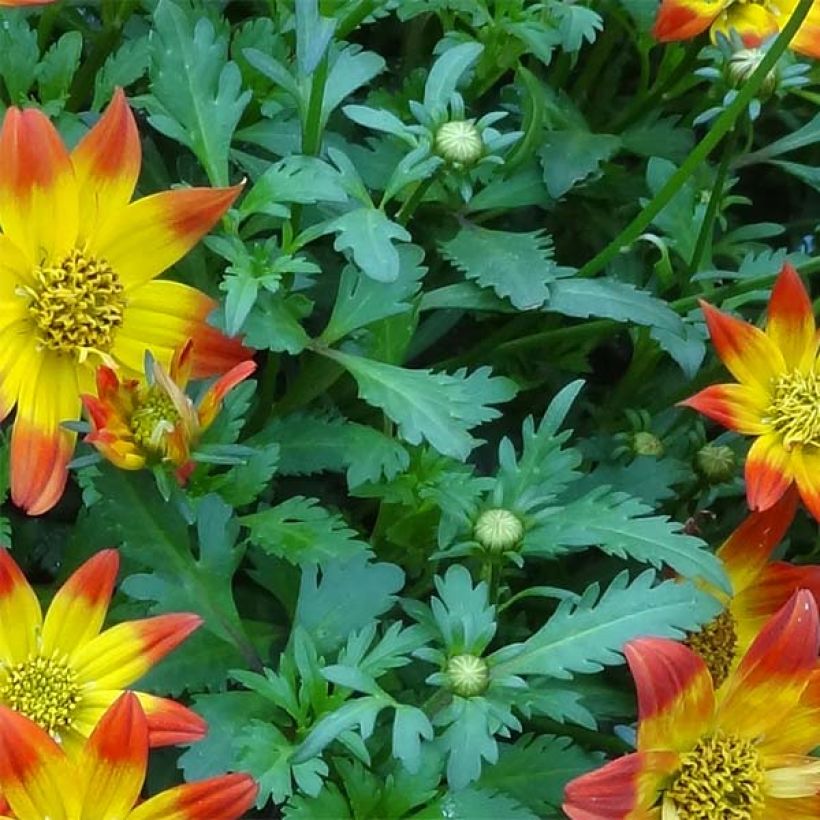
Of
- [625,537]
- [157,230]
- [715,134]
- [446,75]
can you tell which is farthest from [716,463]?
[157,230]

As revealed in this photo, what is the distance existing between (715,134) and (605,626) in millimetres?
380

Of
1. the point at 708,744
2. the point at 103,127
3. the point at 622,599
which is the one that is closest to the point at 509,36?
the point at 103,127

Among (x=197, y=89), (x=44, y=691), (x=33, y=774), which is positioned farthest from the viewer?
(x=197, y=89)

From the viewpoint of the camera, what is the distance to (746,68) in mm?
1116

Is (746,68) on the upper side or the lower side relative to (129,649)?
upper

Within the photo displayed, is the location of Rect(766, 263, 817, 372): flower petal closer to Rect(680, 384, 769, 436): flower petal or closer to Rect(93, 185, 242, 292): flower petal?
Rect(680, 384, 769, 436): flower petal

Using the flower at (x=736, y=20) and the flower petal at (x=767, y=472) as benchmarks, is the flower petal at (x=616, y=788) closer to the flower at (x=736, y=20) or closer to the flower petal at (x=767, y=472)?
the flower petal at (x=767, y=472)

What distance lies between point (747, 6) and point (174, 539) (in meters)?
0.69

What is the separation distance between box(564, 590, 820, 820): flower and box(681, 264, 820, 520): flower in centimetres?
13

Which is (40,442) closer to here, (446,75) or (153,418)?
(153,418)

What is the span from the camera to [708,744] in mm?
1055

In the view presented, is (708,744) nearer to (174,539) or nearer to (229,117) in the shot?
(174,539)

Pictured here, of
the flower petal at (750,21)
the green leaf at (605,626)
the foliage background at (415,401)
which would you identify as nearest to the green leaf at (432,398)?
the foliage background at (415,401)

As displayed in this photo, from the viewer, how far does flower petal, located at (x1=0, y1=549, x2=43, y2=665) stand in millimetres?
969
